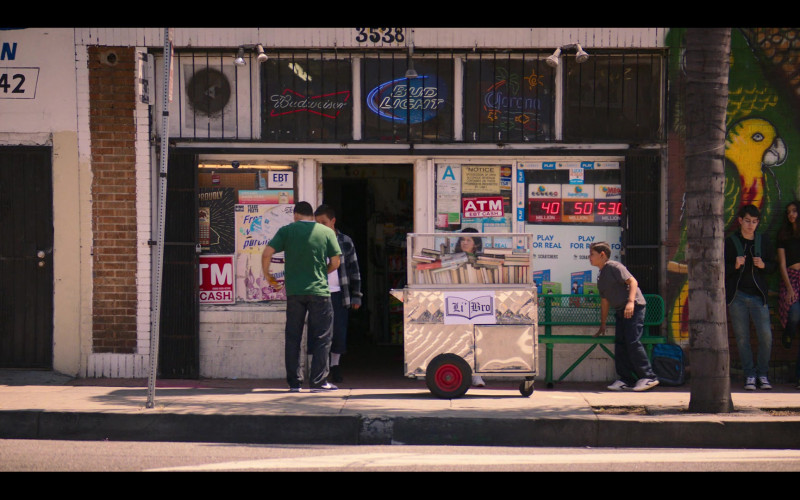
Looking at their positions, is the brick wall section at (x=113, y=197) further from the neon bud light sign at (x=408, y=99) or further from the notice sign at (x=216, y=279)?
the neon bud light sign at (x=408, y=99)

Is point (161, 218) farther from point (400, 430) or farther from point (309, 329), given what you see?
point (400, 430)

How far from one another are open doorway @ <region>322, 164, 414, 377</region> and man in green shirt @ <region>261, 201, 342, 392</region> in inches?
138

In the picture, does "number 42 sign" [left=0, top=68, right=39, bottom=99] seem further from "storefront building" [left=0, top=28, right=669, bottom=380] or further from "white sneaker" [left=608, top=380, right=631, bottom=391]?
"white sneaker" [left=608, top=380, right=631, bottom=391]

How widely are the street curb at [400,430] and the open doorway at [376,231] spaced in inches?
190

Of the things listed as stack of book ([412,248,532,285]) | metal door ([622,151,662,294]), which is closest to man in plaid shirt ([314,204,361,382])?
stack of book ([412,248,532,285])

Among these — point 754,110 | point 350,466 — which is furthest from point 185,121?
point 754,110

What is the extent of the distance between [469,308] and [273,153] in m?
2.96

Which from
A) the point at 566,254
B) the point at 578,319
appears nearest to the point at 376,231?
the point at 566,254

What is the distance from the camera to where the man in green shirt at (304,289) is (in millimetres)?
8750

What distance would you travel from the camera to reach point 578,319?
32.2 feet

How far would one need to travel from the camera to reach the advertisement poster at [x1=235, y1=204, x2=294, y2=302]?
985 centimetres

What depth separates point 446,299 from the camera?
8.41m

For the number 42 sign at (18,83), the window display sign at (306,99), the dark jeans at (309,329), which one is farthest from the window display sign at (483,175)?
the number 42 sign at (18,83)
